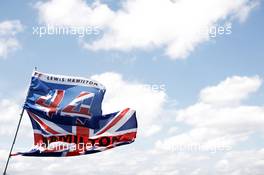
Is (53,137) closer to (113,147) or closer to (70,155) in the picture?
(70,155)

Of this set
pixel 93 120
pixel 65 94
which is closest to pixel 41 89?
pixel 65 94

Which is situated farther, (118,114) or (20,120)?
(118,114)

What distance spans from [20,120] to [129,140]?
6.13m

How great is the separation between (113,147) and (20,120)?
17.5 ft

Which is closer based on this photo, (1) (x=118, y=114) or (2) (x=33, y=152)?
(2) (x=33, y=152)

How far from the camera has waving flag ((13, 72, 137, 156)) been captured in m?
30.0

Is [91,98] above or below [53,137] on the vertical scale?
above

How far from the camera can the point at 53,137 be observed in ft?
98.7

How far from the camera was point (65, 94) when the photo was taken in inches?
1204

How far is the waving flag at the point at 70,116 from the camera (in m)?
30.0

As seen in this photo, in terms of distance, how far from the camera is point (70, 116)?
99.3 ft

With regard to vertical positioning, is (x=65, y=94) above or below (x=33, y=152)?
above

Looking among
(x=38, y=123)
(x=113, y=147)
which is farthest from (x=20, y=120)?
(x=113, y=147)

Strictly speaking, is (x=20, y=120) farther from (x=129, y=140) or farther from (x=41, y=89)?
(x=129, y=140)
